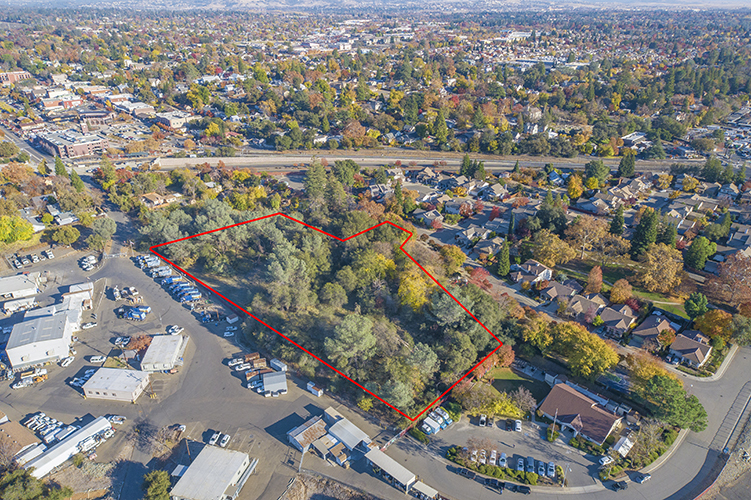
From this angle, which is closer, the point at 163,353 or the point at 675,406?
the point at 675,406

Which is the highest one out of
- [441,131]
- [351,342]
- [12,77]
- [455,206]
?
[12,77]

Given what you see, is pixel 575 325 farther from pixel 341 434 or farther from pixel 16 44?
pixel 16 44

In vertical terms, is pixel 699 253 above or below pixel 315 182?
below

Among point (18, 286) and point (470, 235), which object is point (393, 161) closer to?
point (470, 235)

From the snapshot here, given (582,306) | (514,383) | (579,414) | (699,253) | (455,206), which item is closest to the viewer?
(579,414)

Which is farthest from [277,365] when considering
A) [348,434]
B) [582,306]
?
[582,306]

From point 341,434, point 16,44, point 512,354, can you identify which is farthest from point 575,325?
point 16,44
